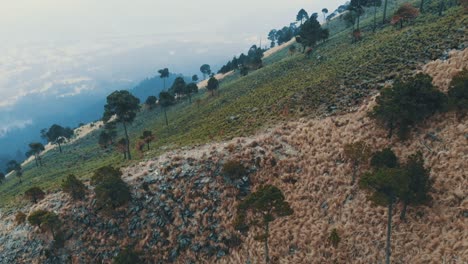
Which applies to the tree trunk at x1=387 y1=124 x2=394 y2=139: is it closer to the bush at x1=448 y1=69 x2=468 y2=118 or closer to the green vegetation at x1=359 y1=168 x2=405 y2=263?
the bush at x1=448 y1=69 x2=468 y2=118

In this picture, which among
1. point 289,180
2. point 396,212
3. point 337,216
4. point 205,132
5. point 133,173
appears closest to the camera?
point 396,212

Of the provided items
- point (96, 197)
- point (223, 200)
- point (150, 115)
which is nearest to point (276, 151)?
point (223, 200)

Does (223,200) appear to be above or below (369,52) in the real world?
below

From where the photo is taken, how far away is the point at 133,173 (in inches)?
1902

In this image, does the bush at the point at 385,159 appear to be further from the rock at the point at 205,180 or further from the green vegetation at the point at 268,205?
the rock at the point at 205,180

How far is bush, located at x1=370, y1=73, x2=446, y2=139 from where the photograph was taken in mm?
33750

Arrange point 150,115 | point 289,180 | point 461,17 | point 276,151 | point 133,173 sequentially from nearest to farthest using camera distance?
point 289,180 < point 276,151 < point 133,173 < point 461,17 < point 150,115

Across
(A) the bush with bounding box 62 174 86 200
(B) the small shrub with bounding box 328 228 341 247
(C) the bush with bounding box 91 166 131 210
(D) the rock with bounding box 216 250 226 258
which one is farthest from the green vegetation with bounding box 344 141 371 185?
(A) the bush with bounding box 62 174 86 200

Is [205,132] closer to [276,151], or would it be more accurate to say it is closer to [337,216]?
[276,151]

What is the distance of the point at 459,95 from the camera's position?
107 ft

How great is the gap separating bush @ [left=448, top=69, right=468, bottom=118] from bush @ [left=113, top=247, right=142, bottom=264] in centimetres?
4001

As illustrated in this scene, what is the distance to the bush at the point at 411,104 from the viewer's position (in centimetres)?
3375

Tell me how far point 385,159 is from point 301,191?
10.0 metres

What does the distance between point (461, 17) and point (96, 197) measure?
72.7 meters
